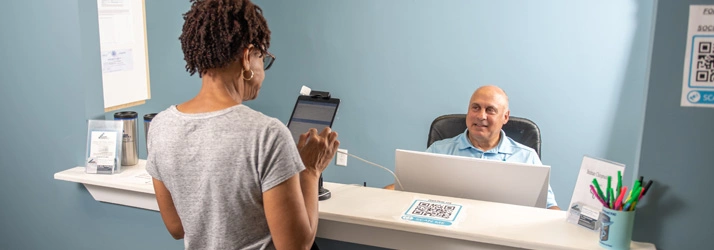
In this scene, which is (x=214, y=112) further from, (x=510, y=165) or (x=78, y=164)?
(x=78, y=164)

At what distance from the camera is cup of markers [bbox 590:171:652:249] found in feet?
5.20

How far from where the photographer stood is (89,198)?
2344 mm

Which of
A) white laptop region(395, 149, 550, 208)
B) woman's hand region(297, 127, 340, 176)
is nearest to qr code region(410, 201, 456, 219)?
white laptop region(395, 149, 550, 208)

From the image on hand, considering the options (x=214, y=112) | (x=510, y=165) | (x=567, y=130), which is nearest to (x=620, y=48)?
(x=567, y=130)

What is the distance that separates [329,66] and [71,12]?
5.68ft

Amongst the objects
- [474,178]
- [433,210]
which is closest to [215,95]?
[433,210]

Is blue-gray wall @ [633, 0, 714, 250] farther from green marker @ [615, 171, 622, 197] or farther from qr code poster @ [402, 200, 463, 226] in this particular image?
qr code poster @ [402, 200, 463, 226]

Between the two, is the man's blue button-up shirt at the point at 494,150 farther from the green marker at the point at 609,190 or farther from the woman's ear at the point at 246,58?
the woman's ear at the point at 246,58

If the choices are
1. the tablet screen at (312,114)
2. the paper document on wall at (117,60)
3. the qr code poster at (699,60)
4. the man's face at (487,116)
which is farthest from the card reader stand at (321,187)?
the paper document on wall at (117,60)

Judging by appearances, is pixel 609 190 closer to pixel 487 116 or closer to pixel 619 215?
pixel 619 215

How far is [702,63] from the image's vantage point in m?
1.56

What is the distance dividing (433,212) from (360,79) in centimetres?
190

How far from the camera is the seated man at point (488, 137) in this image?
2592 mm

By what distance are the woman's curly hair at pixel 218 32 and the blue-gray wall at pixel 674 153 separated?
1.07m
